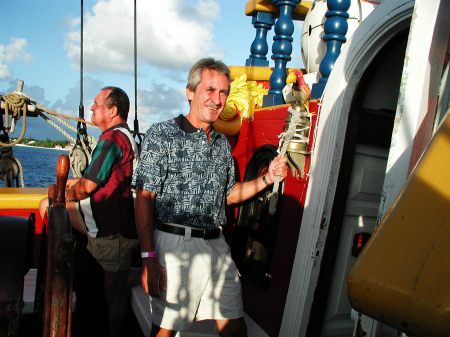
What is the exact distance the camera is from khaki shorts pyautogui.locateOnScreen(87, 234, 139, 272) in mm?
2686

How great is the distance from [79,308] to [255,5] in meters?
3.96

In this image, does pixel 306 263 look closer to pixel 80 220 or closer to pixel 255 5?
pixel 80 220

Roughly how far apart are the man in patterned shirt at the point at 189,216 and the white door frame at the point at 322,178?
0.32 m

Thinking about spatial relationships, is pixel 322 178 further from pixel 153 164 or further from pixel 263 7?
pixel 263 7

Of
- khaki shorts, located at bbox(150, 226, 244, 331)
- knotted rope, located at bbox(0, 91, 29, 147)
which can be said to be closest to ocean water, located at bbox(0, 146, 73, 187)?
knotted rope, located at bbox(0, 91, 29, 147)

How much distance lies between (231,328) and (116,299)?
3.59 ft

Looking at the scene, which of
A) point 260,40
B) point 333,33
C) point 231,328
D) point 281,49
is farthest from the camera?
point 260,40

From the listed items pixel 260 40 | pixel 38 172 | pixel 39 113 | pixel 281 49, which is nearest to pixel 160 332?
pixel 281 49

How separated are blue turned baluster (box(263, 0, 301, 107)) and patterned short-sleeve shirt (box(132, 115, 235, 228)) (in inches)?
51.9

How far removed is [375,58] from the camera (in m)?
2.15

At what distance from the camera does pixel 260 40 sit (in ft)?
14.0

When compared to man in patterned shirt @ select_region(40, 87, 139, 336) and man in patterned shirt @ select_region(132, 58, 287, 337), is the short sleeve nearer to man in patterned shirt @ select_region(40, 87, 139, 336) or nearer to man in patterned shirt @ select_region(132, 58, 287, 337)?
man in patterned shirt @ select_region(132, 58, 287, 337)

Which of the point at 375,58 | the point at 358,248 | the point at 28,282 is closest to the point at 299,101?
the point at 375,58

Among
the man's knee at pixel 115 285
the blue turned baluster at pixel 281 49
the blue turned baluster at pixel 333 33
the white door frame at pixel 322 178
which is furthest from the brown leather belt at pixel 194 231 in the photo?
the blue turned baluster at pixel 281 49
